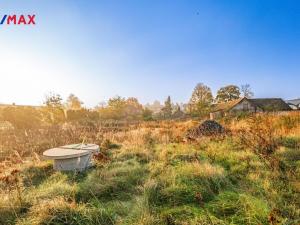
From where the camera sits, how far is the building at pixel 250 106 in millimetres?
39000

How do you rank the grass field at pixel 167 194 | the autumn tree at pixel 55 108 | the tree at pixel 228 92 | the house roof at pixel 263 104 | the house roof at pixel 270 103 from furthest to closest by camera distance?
the tree at pixel 228 92
the house roof at pixel 270 103
the house roof at pixel 263 104
the autumn tree at pixel 55 108
the grass field at pixel 167 194

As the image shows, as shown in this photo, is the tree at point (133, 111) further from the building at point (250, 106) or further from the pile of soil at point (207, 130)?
the pile of soil at point (207, 130)

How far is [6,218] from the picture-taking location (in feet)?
10.8

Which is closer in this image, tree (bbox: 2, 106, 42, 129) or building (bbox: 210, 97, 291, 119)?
tree (bbox: 2, 106, 42, 129)

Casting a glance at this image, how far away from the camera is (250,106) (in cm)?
3981

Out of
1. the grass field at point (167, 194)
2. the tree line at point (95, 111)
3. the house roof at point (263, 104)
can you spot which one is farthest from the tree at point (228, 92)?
the grass field at point (167, 194)

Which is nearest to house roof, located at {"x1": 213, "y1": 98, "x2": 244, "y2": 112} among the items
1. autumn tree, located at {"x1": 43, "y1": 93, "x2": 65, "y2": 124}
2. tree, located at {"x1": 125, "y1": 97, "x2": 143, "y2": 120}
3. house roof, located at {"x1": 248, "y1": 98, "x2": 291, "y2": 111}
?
house roof, located at {"x1": 248, "y1": 98, "x2": 291, "y2": 111}

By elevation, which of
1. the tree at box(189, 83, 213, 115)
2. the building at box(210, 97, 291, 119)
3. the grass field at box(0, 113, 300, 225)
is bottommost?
the grass field at box(0, 113, 300, 225)

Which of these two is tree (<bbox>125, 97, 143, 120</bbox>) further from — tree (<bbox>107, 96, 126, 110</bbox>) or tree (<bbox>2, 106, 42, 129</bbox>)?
tree (<bbox>2, 106, 42, 129</bbox>)

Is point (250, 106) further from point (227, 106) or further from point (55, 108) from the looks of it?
point (55, 108)

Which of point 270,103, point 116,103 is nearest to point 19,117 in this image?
point 116,103

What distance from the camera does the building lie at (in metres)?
39.0

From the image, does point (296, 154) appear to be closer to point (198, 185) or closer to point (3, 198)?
point (198, 185)

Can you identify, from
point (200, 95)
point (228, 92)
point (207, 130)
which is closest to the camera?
point (207, 130)
